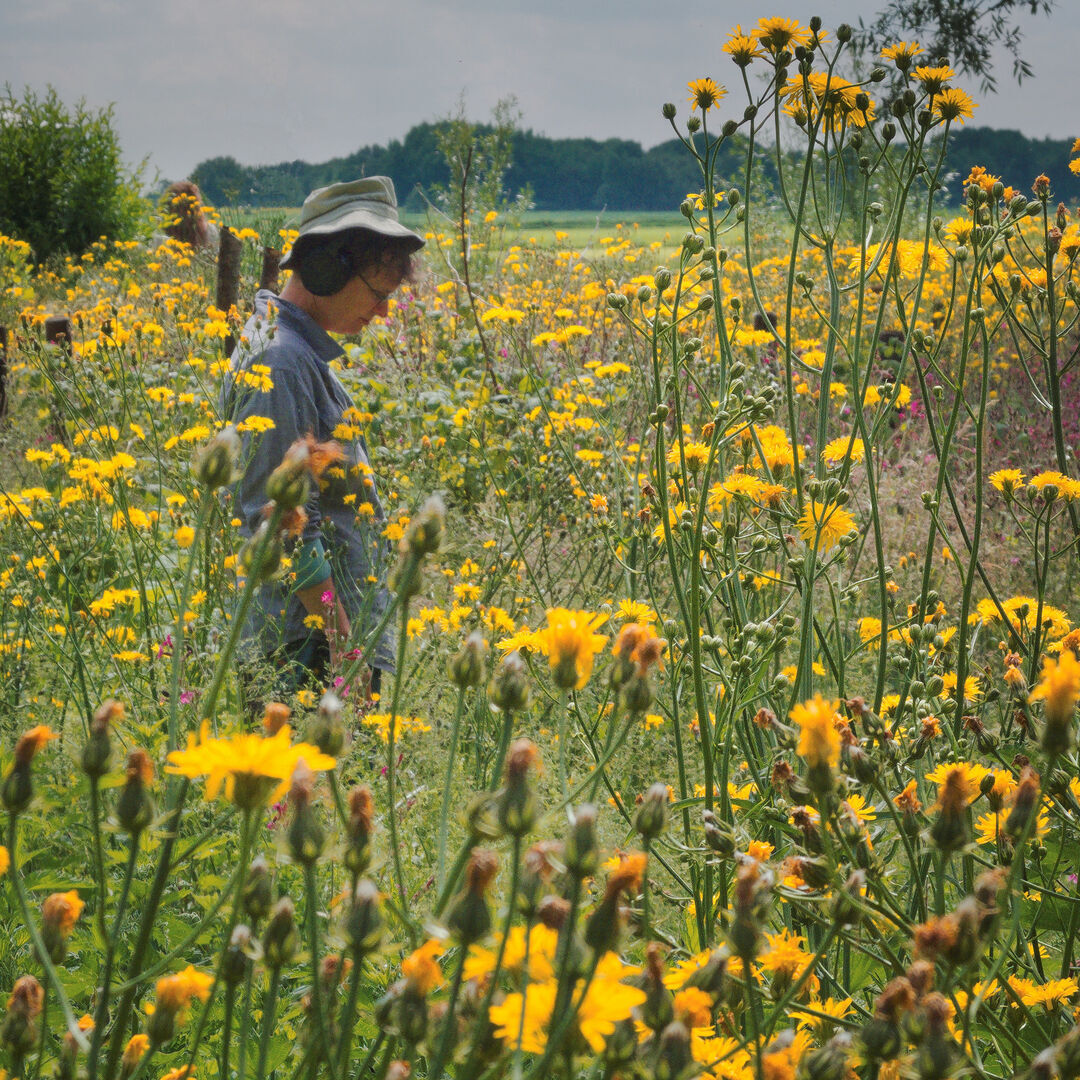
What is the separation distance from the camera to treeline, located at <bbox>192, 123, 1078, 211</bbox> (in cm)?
857

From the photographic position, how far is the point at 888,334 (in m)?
7.34

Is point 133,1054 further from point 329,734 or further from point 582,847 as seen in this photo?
point 582,847

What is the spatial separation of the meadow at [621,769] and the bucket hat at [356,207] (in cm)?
53

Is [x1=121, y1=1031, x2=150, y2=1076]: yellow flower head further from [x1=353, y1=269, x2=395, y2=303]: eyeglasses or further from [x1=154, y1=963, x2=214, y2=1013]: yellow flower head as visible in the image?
[x1=353, y1=269, x2=395, y2=303]: eyeglasses

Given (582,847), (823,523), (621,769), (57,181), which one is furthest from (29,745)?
(57,181)

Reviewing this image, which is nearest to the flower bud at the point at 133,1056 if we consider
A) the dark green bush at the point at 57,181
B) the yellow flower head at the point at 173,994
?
the yellow flower head at the point at 173,994

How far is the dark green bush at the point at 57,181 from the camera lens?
13938 millimetres

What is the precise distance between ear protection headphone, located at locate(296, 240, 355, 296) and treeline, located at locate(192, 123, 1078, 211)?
2.70 ft

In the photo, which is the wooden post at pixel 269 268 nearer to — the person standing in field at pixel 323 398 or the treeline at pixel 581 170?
the treeline at pixel 581 170

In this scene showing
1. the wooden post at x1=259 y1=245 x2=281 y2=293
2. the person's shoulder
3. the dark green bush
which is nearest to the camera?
the person's shoulder

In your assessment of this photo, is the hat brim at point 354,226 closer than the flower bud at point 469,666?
No

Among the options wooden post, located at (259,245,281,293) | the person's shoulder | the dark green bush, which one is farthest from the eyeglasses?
the dark green bush

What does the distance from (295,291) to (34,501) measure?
108cm

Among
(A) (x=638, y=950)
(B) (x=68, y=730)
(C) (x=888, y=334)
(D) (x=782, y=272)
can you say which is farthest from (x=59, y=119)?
(A) (x=638, y=950)
